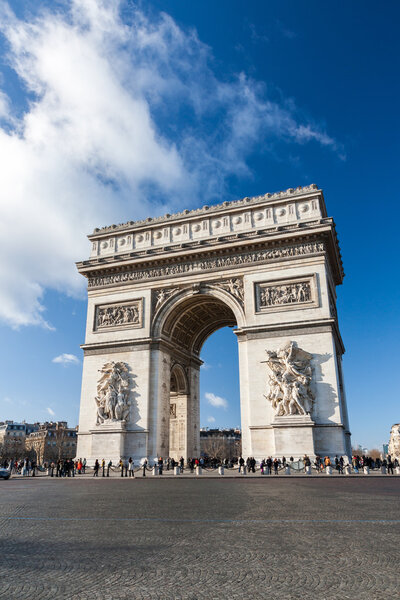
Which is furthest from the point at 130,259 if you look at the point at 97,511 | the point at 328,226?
the point at 97,511

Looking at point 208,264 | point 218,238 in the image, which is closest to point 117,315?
point 208,264

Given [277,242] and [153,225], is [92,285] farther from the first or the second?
[277,242]

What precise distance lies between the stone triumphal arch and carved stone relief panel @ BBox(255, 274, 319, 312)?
57mm

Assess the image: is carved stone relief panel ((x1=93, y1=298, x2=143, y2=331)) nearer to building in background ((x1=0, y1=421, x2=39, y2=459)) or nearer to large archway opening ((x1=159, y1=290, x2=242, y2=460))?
large archway opening ((x1=159, y1=290, x2=242, y2=460))

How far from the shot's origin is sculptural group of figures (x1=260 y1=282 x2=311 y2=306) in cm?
2517

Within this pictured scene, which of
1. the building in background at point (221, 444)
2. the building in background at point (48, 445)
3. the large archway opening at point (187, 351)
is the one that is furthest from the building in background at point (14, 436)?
the large archway opening at point (187, 351)

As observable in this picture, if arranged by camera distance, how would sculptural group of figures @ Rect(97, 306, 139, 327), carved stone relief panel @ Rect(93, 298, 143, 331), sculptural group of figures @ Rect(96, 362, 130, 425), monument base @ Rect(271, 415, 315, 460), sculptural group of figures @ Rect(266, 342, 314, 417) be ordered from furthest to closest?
sculptural group of figures @ Rect(97, 306, 139, 327) < carved stone relief panel @ Rect(93, 298, 143, 331) < sculptural group of figures @ Rect(96, 362, 130, 425) < sculptural group of figures @ Rect(266, 342, 314, 417) < monument base @ Rect(271, 415, 315, 460)

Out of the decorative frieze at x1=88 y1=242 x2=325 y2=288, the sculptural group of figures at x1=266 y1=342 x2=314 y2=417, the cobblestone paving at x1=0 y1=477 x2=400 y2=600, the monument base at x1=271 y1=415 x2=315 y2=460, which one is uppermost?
the decorative frieze at x1=88 y1=242 x2=325 y2=288

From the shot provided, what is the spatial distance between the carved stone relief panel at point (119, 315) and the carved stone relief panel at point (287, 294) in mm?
7457

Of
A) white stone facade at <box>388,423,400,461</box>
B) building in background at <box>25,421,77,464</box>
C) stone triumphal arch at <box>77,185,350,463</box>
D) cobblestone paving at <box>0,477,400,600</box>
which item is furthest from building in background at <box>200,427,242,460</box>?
cobblestone paving at <box>0,477,400,600</box>

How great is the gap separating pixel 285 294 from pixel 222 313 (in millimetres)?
7097

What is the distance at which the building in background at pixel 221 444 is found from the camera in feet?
287

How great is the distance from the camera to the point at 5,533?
5.79 m

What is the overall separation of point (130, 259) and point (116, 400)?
867cm
